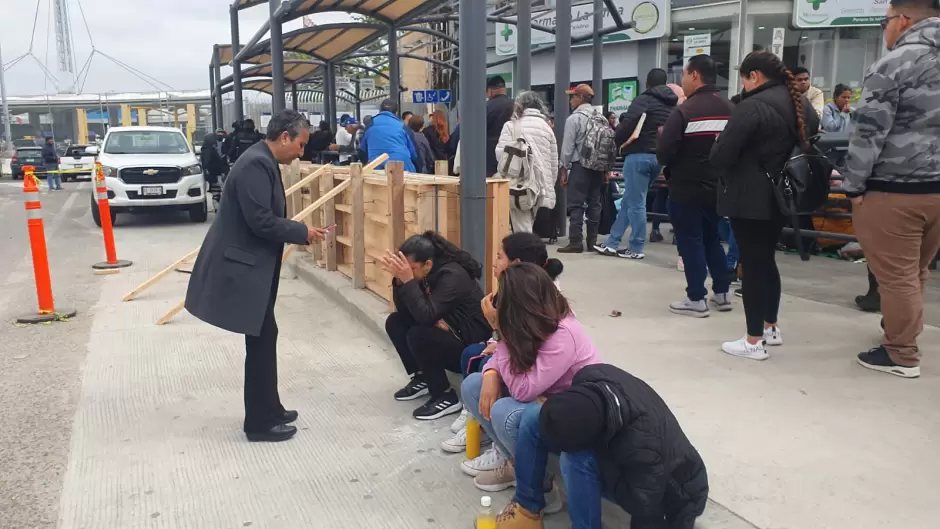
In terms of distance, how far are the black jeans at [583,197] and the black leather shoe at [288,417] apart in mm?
4601

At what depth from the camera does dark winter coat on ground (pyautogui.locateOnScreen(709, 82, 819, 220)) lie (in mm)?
4383

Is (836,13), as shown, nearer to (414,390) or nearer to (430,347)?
(414,390)

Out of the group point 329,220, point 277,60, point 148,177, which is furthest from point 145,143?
point 329,220

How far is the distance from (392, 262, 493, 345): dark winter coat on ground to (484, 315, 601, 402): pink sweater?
→ 112 centimetres

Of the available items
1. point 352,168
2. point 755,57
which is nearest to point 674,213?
point 755,57

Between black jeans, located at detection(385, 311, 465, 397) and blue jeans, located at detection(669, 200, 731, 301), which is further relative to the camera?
blue jeans, located at detection(669, 200, 731, 301)

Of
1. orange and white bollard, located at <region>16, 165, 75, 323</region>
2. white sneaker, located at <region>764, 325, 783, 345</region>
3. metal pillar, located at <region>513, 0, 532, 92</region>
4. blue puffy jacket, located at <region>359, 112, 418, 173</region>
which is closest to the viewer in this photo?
white sneaker, located at <region>764, 325, 783, 345</region>

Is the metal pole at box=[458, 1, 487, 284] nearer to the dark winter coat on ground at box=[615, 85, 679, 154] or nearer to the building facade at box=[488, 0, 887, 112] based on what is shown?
the dark winter coat on ground at box=[615, 85, 679, 154]

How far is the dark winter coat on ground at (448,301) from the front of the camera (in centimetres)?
403

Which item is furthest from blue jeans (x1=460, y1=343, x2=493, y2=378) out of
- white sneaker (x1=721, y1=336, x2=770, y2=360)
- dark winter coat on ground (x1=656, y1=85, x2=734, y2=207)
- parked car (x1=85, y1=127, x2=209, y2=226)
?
parked car (x1=85, y1=127, x2=209, y2=226)

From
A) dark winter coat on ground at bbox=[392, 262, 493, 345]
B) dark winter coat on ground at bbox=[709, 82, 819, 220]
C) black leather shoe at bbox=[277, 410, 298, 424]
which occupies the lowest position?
black leather shoe at bbox=[277, 410, 298, 424]

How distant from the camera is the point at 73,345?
6082mm

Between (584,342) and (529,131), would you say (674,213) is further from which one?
(584,342)

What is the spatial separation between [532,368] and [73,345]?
465 cm
